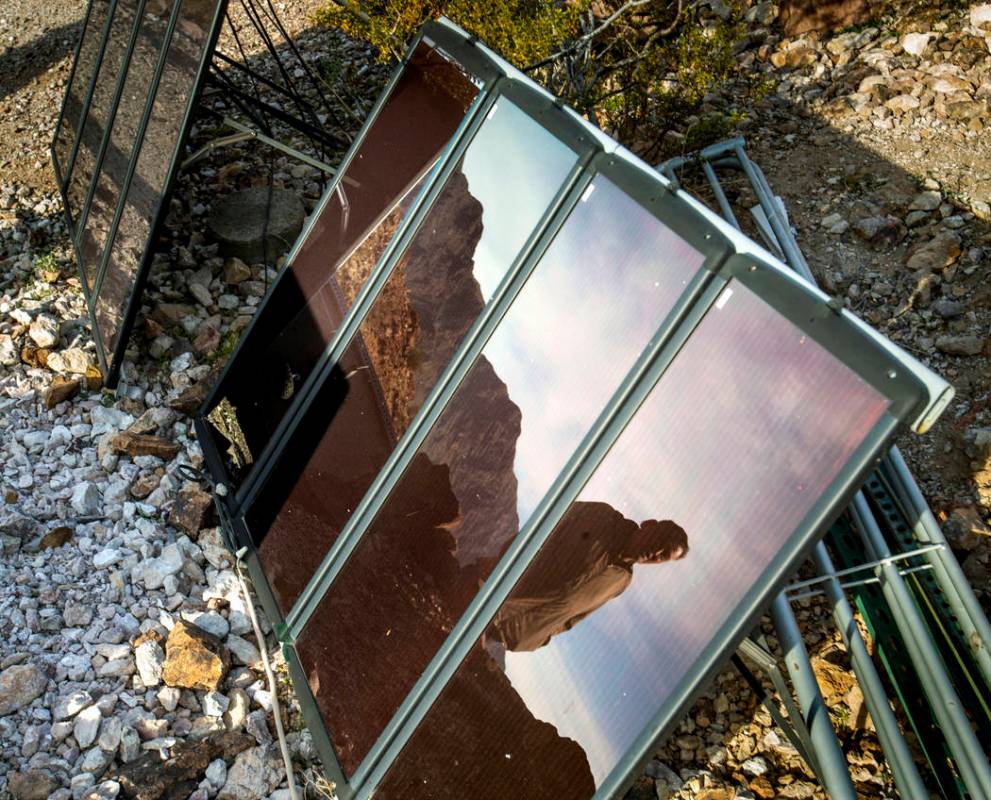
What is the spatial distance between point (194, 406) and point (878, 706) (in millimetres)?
3514

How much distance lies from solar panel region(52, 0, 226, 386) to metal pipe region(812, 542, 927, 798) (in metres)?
3.47

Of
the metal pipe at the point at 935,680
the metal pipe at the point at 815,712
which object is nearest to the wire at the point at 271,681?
the metal pipe at the point at 815,712

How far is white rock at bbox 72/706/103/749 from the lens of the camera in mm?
3746

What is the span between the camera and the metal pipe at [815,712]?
2945mm

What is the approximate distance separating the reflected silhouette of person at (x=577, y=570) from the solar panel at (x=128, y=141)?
2945 mm

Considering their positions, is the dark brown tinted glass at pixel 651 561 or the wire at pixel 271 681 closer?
the dark brown tinted glass at pixel 651 561

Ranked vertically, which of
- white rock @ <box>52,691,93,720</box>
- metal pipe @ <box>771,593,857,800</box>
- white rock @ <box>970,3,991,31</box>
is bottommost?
white rock @ <box>52,691,93,720</box>

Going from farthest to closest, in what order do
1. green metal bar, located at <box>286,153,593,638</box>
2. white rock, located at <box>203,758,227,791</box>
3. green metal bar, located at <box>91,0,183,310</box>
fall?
green metal bar, located at <box>91,0,183,310</box> → white rock, located at <box>203,758,227,791</box> → green metal bar, located at <box>286,153,593,638</box>

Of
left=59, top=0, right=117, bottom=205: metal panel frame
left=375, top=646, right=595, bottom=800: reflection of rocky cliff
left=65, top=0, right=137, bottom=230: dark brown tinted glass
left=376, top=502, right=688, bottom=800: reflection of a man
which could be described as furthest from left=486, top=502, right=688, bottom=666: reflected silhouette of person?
left=59, top=0, right=117, bottom=205: metal panel frame

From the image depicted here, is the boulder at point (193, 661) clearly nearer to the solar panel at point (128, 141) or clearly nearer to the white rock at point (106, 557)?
the white rock at point (106, 557)

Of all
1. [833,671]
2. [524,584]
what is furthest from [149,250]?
[833,671]

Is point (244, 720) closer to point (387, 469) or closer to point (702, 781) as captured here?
point (387, 469)

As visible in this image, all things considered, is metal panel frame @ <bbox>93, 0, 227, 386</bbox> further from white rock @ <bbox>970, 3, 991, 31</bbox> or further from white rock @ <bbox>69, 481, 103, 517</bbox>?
white rock @ <bbox>970, 3, 991, 31</bbox>

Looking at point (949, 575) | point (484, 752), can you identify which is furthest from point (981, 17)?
point (484, 752)
